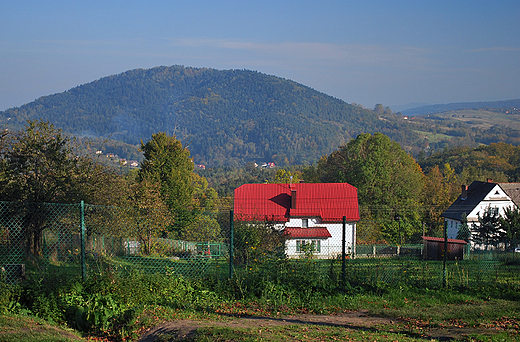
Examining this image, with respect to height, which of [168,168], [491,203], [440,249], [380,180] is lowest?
[440,249]

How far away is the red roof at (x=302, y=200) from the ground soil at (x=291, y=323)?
102ft

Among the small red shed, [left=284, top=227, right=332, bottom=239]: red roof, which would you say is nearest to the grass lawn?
the small red shed

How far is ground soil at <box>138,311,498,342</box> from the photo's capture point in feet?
22.0

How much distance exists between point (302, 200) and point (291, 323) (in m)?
33.9

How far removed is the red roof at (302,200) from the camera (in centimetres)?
4003

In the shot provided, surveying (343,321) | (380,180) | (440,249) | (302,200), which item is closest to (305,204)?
(302,200)

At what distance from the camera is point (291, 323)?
24.8ft

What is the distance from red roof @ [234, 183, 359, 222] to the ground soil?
102 ft

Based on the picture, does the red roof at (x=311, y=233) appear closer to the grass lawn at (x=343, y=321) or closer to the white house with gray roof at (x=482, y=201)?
the white house with gray roof at (x=482, y=201)

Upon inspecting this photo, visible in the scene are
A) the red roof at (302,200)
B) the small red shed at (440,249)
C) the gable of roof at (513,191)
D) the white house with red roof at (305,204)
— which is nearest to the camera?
the small red shed at (440,249)

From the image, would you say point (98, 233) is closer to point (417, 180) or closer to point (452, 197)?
point (417, 180)

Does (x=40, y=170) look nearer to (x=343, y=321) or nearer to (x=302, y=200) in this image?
(x=343, y=321)

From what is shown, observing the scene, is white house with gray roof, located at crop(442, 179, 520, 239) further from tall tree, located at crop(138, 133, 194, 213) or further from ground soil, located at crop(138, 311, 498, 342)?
ground soil, located at crop(138, 311, 498, 342)

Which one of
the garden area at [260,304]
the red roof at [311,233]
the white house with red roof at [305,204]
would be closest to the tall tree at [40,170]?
the garden area at [260,304]
